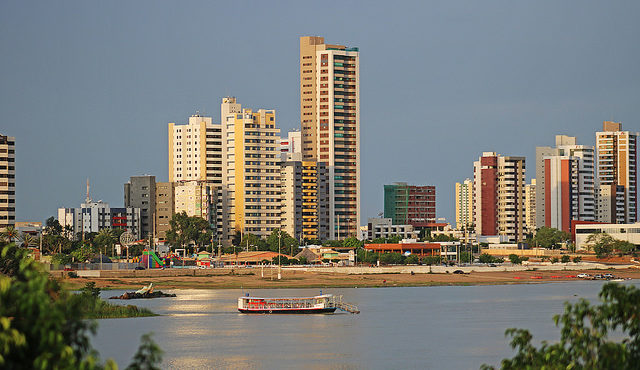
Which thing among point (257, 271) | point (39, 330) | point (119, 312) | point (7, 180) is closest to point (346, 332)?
point (119, 312)

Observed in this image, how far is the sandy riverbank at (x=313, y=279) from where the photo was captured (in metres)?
156

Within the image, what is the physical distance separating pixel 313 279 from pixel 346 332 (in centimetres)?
7788

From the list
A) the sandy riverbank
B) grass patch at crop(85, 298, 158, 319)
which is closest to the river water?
grass patch at crop(85, 298, 158, 319)

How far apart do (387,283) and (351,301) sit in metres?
33.4

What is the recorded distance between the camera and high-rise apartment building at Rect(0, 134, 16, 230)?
181125mm

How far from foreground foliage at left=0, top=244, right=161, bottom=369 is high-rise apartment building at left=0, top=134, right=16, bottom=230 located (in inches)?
6577

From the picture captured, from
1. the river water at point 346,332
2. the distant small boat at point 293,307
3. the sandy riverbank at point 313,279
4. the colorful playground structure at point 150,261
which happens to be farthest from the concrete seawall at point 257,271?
the distant small boat at point 293,307

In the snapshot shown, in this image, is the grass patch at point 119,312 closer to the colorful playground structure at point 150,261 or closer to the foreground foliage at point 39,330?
the colorful playground structure at point 150,261

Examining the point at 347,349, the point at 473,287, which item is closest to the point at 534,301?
the point at 473,287

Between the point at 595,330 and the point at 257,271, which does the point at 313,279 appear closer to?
the point at 257,271

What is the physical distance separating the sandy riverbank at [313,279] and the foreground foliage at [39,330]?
413 feet

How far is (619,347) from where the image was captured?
2573 cm

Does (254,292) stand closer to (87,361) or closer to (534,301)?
(534,301)

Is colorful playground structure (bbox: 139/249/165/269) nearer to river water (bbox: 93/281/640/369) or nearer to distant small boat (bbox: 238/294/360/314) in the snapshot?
river water (bbox: 93/281/640/369)
